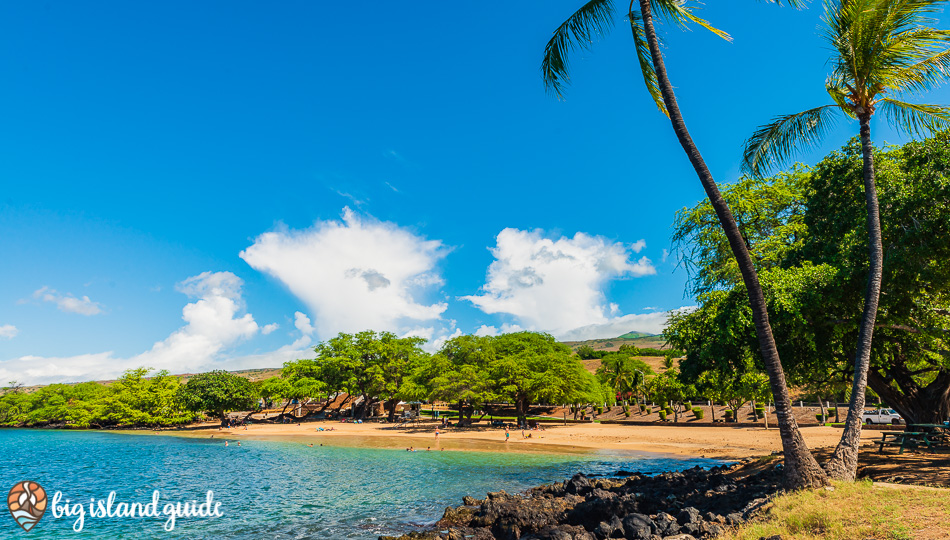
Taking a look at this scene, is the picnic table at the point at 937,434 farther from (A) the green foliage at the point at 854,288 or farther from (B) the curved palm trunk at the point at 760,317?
(B) the curved palm trunk at the point at 760,317

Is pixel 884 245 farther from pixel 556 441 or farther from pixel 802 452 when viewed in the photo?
pixel 556 441

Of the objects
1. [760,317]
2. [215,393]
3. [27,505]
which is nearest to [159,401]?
[215,393]

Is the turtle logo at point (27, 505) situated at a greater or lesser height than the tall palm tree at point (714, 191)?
lesser

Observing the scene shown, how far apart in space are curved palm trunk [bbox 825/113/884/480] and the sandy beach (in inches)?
855

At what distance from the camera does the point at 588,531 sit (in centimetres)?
1303

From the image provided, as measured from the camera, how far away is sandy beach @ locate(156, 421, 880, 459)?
116ft

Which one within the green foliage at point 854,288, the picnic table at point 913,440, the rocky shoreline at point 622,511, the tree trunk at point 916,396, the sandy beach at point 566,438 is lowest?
the sandy beach at point 566,438

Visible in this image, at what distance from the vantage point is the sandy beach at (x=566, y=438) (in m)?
35.4

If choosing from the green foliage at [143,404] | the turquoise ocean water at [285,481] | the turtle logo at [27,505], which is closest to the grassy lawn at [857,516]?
the turquoise ocean water at [285,481]

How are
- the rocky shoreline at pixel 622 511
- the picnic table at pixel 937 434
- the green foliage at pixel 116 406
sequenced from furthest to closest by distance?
the green foliage at pixel 116 406
the picnic table at pixel 937 434
the rocky shoreline at pixel 622 511

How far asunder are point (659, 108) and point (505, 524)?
13.5 m

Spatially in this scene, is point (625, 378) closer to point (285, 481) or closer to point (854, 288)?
point (285, 481)

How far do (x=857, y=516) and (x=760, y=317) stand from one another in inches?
171

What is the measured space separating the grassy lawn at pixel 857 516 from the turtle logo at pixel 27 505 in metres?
21.7
